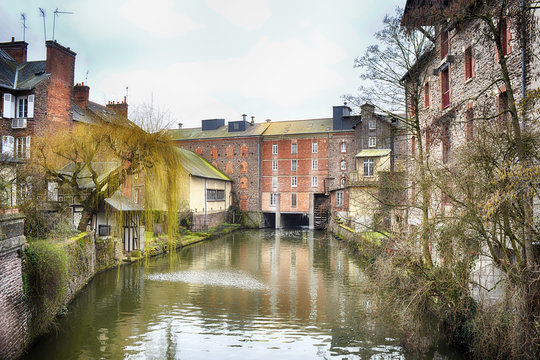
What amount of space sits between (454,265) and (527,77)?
165 inches

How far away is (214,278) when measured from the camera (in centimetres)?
1586

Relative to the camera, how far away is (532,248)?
→ 20.3 ft

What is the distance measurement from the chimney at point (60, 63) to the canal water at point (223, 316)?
39.3ft

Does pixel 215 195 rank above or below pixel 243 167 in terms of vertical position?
below

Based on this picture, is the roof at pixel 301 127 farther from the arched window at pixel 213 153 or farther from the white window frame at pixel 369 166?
the white window frame at pixel 369 166

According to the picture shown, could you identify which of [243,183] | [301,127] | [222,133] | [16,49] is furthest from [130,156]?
[222,133]

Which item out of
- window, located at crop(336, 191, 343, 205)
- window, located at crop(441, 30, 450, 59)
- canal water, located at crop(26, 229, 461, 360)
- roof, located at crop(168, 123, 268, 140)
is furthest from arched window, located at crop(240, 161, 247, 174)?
window, located at crop(441, 30, 450, 59)

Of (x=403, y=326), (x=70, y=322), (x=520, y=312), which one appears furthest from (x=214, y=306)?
(x=520, y=312)

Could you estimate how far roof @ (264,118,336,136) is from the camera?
36.5 m

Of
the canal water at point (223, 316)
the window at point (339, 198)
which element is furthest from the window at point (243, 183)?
the canal water at point (223, 316)

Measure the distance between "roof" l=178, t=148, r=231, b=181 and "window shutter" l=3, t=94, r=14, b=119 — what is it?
11.9m

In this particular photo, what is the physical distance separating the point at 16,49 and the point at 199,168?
1542cm

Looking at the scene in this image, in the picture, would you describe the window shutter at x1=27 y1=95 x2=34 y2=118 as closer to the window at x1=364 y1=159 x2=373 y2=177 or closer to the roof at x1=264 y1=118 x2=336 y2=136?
the roof at x1=264 y1=118 x2=336 y2=136

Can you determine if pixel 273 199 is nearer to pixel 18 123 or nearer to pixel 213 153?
pixel 213 153
